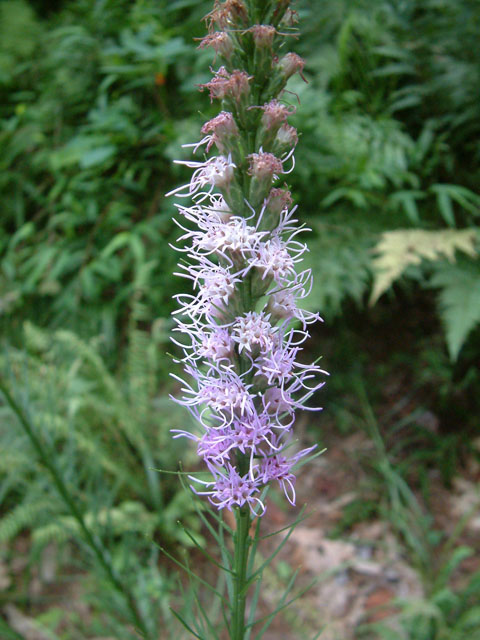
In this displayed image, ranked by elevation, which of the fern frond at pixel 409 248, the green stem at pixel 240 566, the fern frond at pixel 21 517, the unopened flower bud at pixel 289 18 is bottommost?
the fern frond at pixel 21 517

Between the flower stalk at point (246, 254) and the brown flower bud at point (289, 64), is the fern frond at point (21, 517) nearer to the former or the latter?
the flower stalk at point (246, 254)

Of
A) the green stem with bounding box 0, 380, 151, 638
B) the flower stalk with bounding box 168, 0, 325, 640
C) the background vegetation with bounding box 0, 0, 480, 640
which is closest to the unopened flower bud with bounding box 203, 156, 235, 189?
the flower stalk with bounding box 168, 0, 325, 640

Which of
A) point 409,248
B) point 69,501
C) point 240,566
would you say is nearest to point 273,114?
point 240,566

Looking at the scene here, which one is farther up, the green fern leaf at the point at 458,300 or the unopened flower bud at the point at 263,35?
the unopened flower bud at the point at 263,35

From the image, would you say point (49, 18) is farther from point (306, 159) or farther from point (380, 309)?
point (380, 309)

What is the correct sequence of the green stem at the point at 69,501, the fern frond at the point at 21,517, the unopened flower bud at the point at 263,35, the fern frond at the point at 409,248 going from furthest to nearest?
the fern frond at the point at 409,248
the fern frond at the point at 21,517
the green stem at the point at 69,501
the unopened flower bud at the point at 263,35

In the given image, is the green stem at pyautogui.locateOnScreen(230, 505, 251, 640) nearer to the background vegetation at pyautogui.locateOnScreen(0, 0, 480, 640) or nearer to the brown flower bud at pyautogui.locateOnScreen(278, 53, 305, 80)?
the brown flower bud at pyautogui.locateOnScreen(278, 53, 305, 80)

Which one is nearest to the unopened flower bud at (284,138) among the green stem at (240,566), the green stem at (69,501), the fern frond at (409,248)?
the green stem at (240,566)

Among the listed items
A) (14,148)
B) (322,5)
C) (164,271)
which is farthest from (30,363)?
(322,5)
